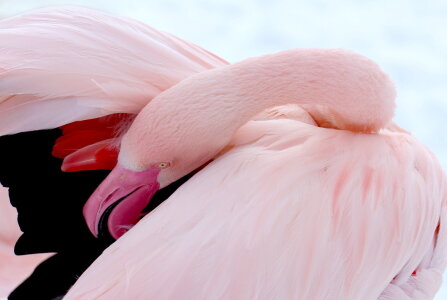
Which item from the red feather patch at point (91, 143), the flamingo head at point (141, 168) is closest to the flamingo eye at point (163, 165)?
the flamingo head at point (141, 168)

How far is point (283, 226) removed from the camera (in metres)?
1.08

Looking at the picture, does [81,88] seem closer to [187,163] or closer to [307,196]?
[187,163]

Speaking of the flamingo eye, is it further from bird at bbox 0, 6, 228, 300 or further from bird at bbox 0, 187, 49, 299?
bird at bbox 0, 187, 49, 299

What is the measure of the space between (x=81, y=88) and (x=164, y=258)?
1.05ft

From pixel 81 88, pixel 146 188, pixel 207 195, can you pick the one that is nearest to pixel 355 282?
pixel 207 195

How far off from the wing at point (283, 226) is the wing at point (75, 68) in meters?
0.19

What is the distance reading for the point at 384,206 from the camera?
1158 millimetres

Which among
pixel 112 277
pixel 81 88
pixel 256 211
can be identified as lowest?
pixel 112 277

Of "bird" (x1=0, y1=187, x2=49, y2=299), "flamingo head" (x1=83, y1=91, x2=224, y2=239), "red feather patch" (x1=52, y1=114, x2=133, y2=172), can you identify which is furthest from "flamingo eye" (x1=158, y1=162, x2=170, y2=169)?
"bird" (x1=0, y1=187, x2=49, y2=299)

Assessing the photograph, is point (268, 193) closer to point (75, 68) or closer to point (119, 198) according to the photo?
point (119, 198)

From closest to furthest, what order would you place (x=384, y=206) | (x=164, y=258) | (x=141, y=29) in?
1. (x=164, y=258)
2. (x=384, y=206)
3. (x=141, y=29)

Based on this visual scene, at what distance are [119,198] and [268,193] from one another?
255 millimetres

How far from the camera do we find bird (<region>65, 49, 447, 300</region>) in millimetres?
1052

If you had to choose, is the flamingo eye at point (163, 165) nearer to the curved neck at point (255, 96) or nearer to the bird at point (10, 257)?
the curved neck at point (255, 96)
